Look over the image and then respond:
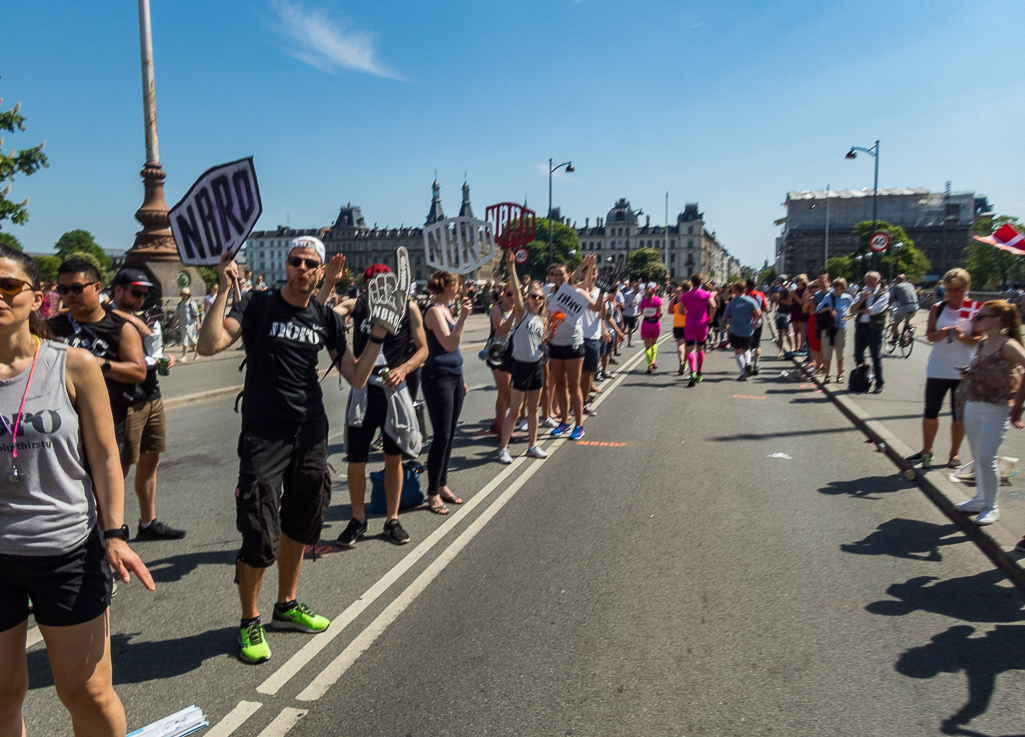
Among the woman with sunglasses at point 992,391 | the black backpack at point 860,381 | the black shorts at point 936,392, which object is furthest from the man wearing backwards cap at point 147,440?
the black backpack at point 860,381

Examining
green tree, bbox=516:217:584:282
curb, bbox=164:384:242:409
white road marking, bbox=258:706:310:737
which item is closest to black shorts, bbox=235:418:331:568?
white road marking, bbox=258:706:310:737

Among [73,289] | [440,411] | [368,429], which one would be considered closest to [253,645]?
[368,429]

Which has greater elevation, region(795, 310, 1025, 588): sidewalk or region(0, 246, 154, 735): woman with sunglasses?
region(0, 246, 154, 735): woman with sunglasses

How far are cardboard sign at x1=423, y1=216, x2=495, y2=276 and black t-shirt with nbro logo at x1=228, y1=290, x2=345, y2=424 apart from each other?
310cm

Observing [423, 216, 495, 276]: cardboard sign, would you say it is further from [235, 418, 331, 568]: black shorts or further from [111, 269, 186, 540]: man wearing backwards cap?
[235, 418, 331, 568]: black shorts

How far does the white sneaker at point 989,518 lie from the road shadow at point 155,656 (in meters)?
4.83

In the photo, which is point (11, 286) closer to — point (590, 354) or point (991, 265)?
point (590, 354)

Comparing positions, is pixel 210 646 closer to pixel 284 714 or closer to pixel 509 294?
pixel 284 714

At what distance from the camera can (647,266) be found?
13012 centimetres

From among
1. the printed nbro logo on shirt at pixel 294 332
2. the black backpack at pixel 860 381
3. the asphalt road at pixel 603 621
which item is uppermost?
the printed nbro logo on shirt at pixel 294 332

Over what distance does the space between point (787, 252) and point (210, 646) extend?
147 m

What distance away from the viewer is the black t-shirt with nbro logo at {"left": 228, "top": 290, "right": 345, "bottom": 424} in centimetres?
353

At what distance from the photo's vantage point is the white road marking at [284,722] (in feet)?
9.61

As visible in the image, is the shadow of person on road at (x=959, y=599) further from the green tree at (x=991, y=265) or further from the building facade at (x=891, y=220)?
the building facade at (x=891, y=220)
